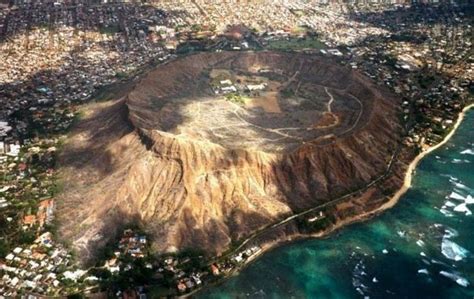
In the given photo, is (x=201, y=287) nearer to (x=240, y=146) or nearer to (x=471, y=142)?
(x=240, y=146)

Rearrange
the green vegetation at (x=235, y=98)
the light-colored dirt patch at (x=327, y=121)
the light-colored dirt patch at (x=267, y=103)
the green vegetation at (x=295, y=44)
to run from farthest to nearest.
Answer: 1. the green vegetation at (x=295, y=44)
2. the green vegetation at (x=235, y=98)
3. the light-colored dirt patch at (x=267, y=103)
4. the light-colored dirt patch at (x=327, y=121)

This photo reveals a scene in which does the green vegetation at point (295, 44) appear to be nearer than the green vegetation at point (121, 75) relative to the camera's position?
No

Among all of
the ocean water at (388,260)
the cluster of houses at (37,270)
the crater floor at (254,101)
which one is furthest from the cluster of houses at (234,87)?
the cluster of houses at (37,270)

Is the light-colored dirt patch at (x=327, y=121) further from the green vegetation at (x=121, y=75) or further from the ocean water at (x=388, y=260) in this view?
the green vegetation at (x=121, y=75)

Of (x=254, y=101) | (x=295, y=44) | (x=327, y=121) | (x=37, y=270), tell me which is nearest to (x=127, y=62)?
(x=295, y=44)

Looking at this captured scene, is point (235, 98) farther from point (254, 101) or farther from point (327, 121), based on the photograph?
point (327, 121)

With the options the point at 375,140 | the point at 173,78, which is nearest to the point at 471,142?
the point at 375,140
